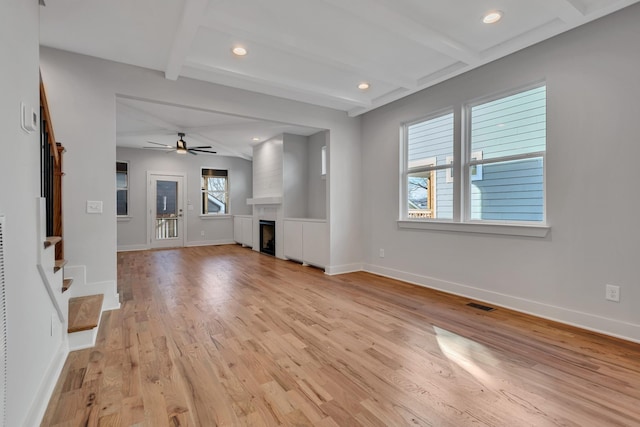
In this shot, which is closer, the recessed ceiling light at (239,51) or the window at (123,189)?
the recessed ceiling light at (239,51)

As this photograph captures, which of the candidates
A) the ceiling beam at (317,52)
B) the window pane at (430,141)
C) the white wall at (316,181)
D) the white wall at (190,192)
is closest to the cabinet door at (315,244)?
the white wall at (316,181)

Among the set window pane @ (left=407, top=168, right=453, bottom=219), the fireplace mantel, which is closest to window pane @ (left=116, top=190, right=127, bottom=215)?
the fireplace mantel

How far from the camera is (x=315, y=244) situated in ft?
17.4

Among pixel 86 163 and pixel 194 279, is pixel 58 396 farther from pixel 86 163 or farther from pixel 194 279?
pixel 194 279

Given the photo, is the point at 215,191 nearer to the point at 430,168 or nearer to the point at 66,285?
the point at 66,285

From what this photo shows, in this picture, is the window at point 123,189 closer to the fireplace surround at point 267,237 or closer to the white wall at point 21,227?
the fireplace surround at point 267,237

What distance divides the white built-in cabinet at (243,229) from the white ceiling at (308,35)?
4.55 m

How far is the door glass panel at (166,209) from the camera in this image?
8.19 m

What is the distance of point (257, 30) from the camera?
8.70 ft

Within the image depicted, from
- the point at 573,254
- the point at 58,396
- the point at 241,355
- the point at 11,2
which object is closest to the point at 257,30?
the point at 11,2

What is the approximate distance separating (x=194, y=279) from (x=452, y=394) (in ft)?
12.6

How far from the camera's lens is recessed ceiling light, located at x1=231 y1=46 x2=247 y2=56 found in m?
3.02

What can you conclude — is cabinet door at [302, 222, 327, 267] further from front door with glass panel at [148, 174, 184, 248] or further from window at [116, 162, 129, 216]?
window at [116, 162, 129, 216]

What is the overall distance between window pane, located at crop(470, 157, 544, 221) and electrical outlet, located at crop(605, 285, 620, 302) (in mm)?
772
